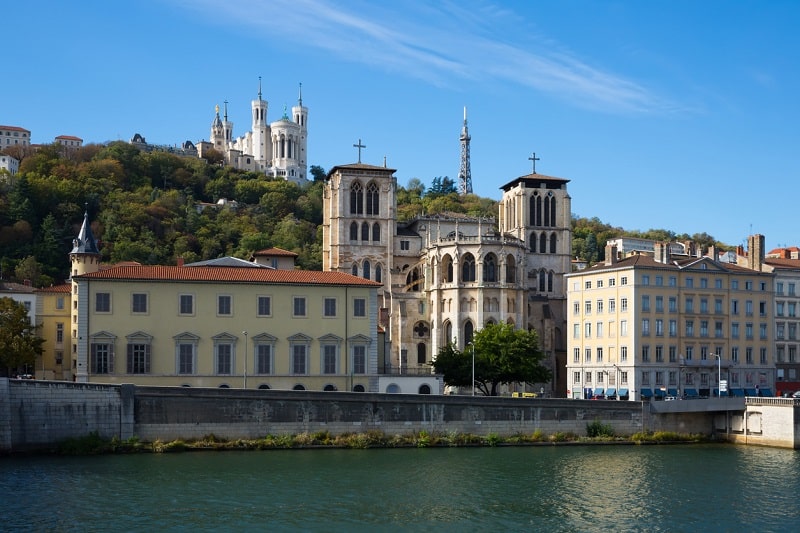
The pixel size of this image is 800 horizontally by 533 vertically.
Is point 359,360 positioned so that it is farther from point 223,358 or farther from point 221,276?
point 221,276

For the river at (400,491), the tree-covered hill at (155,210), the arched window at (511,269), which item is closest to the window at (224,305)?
the river at (400,491)

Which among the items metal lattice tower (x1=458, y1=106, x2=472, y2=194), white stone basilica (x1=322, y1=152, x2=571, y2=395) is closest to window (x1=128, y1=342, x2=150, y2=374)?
white stone basilica (x1=322, y1=152, x2=571, y2=395)

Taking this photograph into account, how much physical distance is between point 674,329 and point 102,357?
38482 millimetres

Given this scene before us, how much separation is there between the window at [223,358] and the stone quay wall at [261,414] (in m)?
6.16

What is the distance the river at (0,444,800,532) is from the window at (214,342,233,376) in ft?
27.7

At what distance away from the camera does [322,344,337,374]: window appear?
60.3 metres

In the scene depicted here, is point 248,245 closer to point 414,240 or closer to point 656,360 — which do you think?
point 414,240

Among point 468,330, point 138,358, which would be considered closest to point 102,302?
point 138,358

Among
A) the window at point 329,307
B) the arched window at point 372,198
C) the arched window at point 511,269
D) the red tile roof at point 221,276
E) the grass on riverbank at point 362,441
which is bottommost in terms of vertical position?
the grass on riverbank at point 362,441

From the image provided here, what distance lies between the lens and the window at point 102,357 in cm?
5662

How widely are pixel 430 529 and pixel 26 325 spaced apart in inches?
1479

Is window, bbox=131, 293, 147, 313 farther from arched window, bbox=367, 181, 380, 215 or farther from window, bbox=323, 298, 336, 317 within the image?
arched window, bbox=367, 181, 380, 215

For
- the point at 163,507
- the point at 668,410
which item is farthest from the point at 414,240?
the point at 163,507

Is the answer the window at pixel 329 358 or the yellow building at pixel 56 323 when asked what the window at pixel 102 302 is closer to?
the window at pixel 329 358
